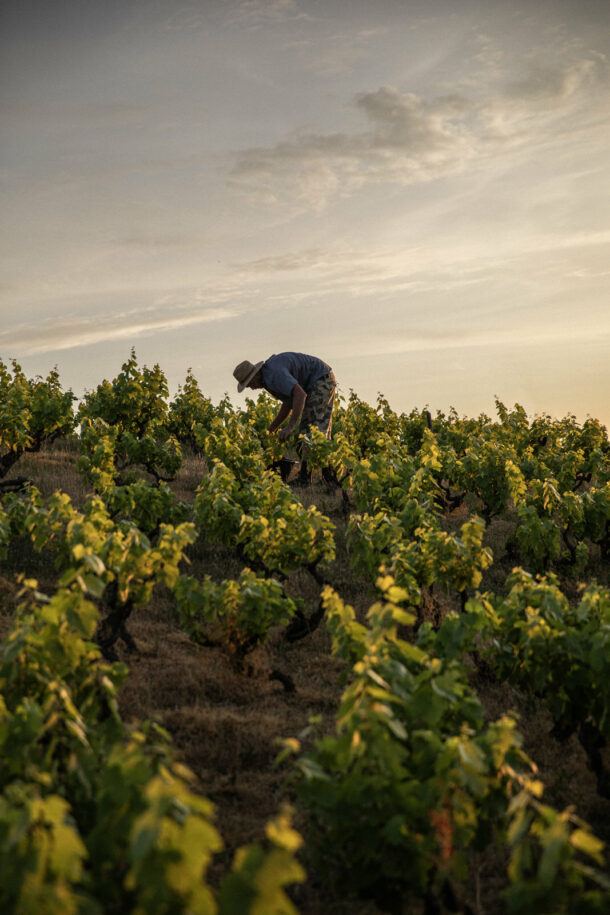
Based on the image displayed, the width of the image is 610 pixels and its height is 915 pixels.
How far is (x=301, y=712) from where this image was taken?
6090mm

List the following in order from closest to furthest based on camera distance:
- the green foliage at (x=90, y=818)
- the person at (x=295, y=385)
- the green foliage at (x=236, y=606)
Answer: the green foliage at (x=90, y=818) < the green foliage at (x=236, y=606) < the person at (x=295, y=385)

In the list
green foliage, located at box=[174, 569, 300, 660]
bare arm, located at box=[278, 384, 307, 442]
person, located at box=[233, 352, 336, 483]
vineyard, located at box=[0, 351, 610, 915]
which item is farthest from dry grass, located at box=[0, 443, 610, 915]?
person, located at box=[233, 352, 336, 483]

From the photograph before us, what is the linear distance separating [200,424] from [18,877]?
16.0 meters

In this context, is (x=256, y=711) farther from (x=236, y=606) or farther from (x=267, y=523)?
(x=267, y=523)

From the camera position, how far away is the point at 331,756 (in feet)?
11.5

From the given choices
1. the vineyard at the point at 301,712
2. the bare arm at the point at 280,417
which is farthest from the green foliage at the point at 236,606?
the bare arm at the point at 280,417

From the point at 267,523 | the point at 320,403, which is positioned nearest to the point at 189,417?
the point at 320,403

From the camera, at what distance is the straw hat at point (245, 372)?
11500 millimetres

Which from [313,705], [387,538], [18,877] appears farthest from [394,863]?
[387,538]

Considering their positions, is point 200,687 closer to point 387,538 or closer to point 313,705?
point 313,705

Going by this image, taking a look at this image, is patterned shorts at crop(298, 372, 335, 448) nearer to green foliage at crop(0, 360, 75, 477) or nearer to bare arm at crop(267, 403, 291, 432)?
bare arm at crop(267, 403, 291, 432)

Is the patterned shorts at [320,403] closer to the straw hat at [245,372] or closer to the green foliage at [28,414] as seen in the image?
the straw hat at [245,372]

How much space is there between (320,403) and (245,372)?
1.84m

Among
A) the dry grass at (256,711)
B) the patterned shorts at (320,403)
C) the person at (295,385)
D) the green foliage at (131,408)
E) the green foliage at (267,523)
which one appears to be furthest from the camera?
the green foliage at (131,408)
